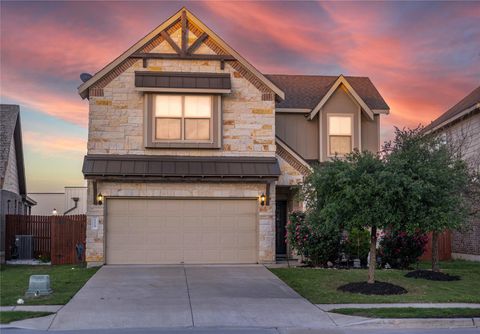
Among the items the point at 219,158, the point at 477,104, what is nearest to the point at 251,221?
the point at 219,158

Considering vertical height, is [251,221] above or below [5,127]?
below

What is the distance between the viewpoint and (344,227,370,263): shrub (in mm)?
21562

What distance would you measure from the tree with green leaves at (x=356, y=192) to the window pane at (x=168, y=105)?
307 inches

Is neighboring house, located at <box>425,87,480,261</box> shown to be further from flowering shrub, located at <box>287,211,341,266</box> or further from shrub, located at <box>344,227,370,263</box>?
flowering shrub, located at <box>287,211,341,266</box>

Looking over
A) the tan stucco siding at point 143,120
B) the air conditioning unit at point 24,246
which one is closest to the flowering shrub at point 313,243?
the tan stucco siding at point 143,120

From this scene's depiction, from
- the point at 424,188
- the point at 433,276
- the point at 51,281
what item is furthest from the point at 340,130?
the point at 51,281

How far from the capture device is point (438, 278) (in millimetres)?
18172

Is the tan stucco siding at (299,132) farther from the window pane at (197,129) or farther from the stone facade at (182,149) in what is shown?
the window pane at (197,129)

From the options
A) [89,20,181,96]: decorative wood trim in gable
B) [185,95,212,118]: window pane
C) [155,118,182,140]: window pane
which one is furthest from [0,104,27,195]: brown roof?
[185,95,212,118]: window pane

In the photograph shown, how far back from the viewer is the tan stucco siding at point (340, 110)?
1001 inches

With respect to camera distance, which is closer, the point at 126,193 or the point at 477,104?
the point at 126,193

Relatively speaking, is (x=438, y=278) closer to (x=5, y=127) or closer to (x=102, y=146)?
(x=102, y=146)

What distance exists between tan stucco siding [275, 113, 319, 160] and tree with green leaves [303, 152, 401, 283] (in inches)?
394

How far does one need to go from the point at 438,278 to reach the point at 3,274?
1320 cm
